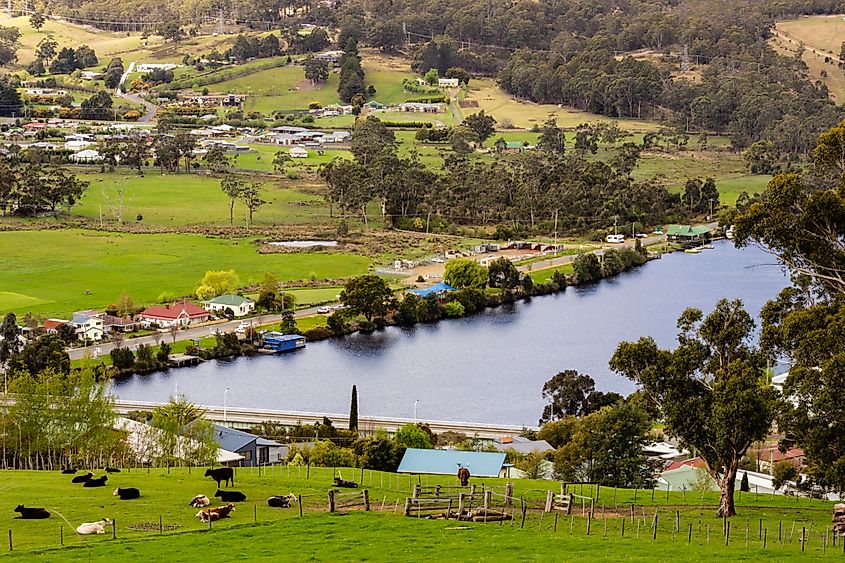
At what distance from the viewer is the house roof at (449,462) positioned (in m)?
31.1

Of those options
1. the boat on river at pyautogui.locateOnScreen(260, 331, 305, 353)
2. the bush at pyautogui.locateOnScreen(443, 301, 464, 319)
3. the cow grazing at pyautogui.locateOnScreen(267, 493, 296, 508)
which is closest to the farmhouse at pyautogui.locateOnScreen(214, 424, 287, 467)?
the cow grazing at pyautogui.locateOnScreen(267, 493, 296, 508)

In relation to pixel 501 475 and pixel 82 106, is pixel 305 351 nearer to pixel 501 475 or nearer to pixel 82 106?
pixel 501 475

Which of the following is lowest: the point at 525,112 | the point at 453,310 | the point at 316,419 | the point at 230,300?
the point at 316,419

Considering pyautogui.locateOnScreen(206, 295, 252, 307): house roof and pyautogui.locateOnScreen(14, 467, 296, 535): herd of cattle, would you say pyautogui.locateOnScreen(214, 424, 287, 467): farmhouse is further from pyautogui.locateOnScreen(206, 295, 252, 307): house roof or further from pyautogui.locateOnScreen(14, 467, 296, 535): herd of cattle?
pyautogui.locateOnScreen(206, 295, 252, 307): house roof

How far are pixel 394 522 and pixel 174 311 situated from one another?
3664 cm

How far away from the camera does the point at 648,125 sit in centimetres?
11681

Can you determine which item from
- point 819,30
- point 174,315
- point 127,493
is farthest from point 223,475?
point 819,30

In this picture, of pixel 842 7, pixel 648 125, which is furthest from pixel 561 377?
pixel 842 7

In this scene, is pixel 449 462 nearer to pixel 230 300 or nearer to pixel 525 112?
pixel 230 300

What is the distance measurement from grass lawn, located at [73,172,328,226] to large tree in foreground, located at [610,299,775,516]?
183 feet

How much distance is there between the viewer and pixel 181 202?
3243 inches

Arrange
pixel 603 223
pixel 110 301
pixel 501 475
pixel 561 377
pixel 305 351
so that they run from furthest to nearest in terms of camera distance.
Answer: pixel 603 223, pixel 110 301, pixel 305 351, pixel 561 377, pixel 501 475

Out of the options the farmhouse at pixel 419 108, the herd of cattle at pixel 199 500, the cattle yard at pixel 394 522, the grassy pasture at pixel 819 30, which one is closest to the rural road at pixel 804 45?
the grassy pasture at pixel 819 30

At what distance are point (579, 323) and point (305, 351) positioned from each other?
1230 cm
